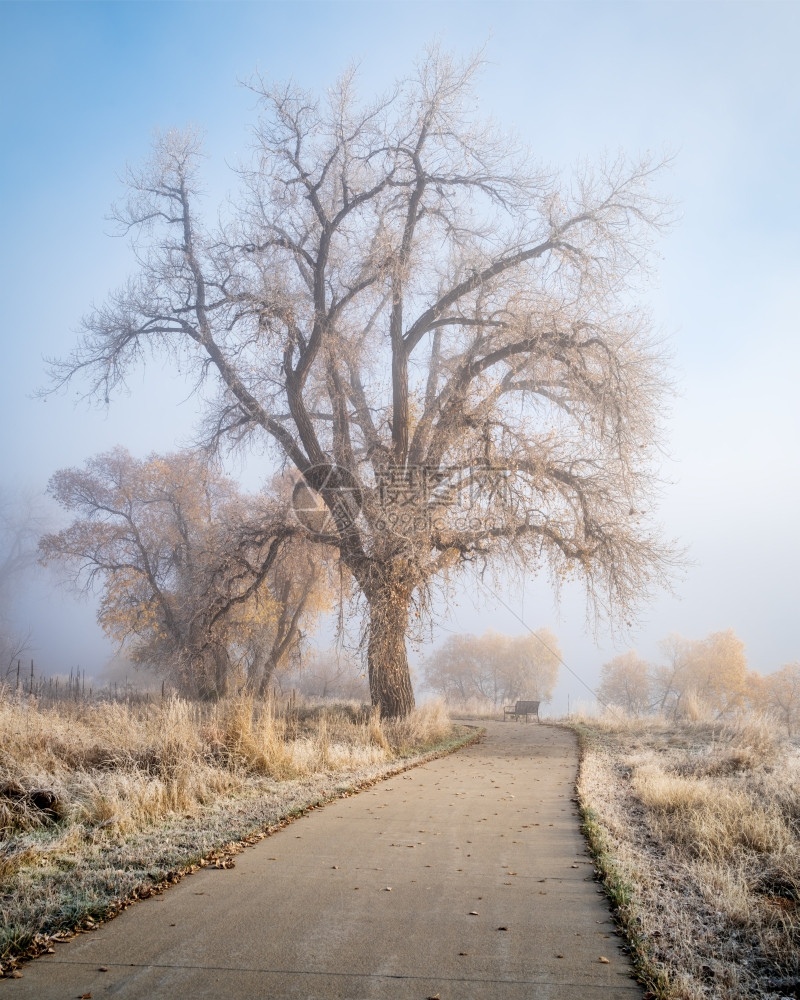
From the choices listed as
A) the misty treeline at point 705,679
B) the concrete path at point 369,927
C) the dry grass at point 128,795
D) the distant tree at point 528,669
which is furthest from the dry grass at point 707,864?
the distant tree at point 528,669

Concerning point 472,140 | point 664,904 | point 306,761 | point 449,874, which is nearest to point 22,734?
point 306,761

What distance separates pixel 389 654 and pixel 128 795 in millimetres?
10620

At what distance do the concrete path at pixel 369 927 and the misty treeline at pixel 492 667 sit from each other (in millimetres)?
63385

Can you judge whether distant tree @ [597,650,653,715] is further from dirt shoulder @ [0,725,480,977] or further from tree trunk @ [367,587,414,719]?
dirt shoulder @ [0,725,480,977]

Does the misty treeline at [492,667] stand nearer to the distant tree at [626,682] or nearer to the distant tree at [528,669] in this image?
the distant tree at [528,669]

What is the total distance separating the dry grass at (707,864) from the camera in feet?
13.8

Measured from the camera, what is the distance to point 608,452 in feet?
54.6

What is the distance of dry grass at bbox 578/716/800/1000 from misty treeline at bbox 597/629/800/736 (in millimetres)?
44954

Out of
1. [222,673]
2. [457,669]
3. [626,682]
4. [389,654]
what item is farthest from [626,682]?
[389,654]

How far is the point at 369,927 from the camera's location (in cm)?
444

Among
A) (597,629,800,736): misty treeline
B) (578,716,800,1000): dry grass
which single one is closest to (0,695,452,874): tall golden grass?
(578,716,800,1000): dry grass

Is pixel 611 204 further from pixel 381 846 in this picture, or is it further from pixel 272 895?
pixel 272 895

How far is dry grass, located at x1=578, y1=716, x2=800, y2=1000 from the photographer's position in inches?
166

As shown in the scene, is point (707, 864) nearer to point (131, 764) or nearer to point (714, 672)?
point (131, 764)
